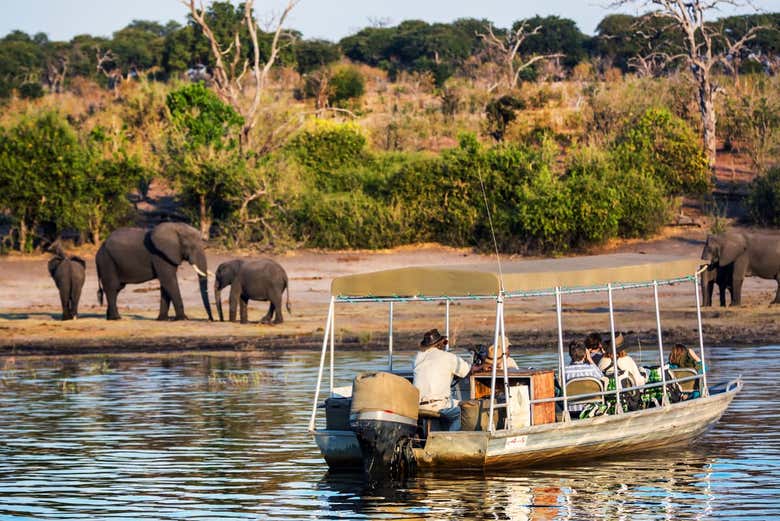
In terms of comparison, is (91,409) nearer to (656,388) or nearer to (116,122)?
(656,388)

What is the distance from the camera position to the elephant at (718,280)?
28.8 metres

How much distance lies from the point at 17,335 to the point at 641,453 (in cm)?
1461

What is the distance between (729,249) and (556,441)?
15.6 metres

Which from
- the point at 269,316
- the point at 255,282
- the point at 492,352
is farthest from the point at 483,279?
the point at 269,316

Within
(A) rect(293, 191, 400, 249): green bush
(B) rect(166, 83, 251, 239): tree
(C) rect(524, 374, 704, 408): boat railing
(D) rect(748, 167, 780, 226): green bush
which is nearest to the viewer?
(C) rect(524, 374, 704, 408): boat railing

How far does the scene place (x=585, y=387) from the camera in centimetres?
1474

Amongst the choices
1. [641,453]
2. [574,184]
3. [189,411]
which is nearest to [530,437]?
[641,453]

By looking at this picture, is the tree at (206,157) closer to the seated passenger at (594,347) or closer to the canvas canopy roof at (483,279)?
the seated passenger at (594,347)

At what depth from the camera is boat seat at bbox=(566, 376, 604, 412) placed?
578 inches

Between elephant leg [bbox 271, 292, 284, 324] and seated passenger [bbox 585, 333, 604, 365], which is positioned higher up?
seated passenger [bbox 585, 333, 604, 365]

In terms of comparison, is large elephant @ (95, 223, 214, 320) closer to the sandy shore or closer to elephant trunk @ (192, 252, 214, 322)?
elephant trunk @ (192, 252, 214, 322)

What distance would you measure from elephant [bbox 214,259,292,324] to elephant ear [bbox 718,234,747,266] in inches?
334

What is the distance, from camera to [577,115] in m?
46.5

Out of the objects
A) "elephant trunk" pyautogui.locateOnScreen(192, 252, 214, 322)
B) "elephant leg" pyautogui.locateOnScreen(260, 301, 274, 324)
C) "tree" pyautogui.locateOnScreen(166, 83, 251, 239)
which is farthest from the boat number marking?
"tree" pyautogui.locateOnScreen(166, 83, 251, 239)
